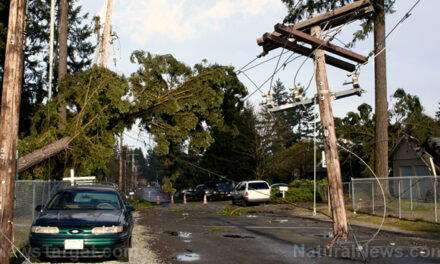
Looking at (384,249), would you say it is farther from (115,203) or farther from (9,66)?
(9,66)

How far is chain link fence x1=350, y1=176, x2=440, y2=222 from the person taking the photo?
18.1 metres

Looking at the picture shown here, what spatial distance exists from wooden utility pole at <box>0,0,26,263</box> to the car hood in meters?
0.88

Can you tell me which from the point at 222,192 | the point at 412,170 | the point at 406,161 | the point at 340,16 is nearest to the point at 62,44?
the point at 340,16

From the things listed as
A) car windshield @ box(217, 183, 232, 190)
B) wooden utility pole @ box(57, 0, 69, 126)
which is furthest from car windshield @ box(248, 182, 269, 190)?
wooden utility pole @ box(57, 0, 69, 126)

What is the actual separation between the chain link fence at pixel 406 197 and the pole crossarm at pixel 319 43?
25.6 feet

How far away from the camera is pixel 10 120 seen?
308 inches

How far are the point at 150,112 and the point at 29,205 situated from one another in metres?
8.93

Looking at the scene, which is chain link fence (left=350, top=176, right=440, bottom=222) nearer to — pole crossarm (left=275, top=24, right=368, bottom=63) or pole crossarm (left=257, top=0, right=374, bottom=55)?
pole crossarm (left=275, top=24, right=368, bottom=63)

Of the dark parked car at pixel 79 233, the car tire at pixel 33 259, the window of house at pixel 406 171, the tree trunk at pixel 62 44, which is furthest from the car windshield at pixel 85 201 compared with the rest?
the window of house at pixel 406 171

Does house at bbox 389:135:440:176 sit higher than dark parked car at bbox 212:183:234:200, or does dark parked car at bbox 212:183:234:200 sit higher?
house at bbox 389:135:440:176

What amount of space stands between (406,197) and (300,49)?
Result: 1150 cm

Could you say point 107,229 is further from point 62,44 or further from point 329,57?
point 62,44

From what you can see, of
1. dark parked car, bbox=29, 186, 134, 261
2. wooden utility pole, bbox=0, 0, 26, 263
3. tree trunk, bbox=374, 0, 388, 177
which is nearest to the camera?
wooden utility pole, bbox=0, 0, 26, 263

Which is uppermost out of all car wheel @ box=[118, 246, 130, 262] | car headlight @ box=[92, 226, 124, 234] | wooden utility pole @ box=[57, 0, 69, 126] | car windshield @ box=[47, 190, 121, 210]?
wooden utility pole @ box=[57, 0, 69, 126]
